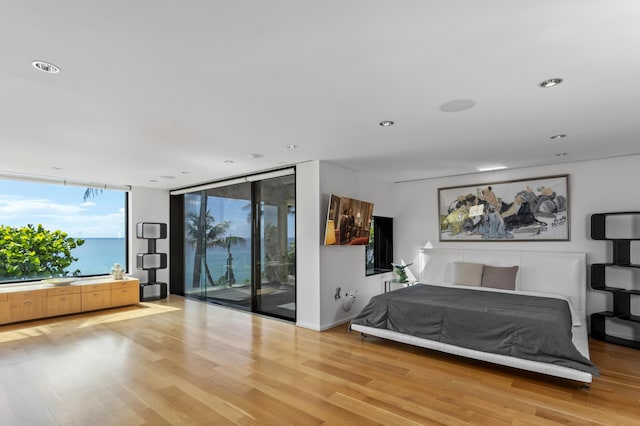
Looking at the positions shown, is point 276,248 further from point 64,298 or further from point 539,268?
point 539,268

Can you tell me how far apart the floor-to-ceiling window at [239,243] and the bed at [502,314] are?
5.82 ft

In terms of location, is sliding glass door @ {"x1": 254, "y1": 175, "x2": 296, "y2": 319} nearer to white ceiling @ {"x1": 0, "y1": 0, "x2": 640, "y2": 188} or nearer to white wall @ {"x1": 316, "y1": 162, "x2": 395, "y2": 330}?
white wall @ {"x1": 316, "y1": 162, "x2": 395, "y2": 330}

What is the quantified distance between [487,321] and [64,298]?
6.62m

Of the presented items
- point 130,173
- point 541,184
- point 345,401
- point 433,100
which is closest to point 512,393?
point 345,401

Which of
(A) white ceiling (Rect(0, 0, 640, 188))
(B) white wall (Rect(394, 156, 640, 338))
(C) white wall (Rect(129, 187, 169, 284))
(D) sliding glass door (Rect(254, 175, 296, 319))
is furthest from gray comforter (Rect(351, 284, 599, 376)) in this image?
(C) white wall (Rect(129, 187, 169, 284))

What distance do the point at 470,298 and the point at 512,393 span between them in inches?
59.7

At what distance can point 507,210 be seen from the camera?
18.2 ft

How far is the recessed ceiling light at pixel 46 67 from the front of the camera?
2.12 metres

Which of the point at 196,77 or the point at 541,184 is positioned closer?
the point at 196,77

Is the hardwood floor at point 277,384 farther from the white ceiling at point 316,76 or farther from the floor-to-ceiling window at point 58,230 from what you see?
the white ceiling at point 316,76

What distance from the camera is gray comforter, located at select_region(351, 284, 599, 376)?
3.16m

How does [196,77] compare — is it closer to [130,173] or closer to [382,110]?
[382,110]

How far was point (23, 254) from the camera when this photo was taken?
19.5 ft

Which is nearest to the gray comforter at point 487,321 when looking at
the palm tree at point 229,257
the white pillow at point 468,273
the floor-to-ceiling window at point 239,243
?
the white pillow at point 468,273
